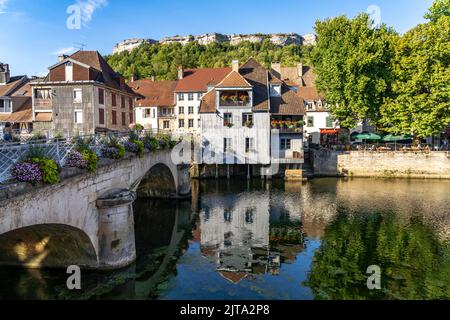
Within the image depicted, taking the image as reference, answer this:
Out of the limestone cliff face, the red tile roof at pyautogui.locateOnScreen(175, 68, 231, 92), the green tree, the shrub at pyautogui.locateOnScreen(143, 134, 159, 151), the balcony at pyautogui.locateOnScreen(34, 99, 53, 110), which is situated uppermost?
the limestone cliff face

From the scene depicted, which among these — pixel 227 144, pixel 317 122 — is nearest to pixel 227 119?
pixel 227 144

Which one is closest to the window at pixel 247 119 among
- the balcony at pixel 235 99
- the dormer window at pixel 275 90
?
the balcony at pixel 235 99

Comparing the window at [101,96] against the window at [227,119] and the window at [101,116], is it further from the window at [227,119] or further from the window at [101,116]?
the window at [227,119]

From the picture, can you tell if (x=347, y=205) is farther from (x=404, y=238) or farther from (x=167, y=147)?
(x=167, y=147)

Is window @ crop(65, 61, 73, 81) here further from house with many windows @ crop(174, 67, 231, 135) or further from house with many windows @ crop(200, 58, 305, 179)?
house with many windows @ crop(174, 67, 231, 135)

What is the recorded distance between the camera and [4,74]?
1964 inches

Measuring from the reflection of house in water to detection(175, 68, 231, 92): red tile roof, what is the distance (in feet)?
117

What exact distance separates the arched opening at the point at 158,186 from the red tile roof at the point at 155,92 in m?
34.5

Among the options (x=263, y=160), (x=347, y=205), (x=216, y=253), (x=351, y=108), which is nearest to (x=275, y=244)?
(x=216, y=253)

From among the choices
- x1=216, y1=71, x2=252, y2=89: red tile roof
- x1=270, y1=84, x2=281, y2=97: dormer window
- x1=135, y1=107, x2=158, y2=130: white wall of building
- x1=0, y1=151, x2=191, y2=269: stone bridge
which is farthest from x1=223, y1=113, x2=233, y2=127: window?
x1=135, y1=107, x2=158, y2=130: white wall of building

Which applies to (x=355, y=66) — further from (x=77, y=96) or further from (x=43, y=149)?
(x=43, y=149)

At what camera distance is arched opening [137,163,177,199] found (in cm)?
3528

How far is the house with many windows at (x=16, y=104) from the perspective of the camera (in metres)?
42.1

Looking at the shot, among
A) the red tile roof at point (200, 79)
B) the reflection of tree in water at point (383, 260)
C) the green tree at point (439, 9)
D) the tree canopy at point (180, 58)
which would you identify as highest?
the tree canopy at point (180, 58)
